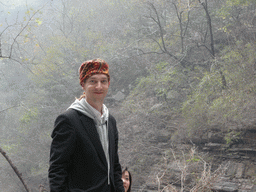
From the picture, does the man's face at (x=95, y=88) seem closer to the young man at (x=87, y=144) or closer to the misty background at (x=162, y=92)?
the young man at (x=87, y=144)

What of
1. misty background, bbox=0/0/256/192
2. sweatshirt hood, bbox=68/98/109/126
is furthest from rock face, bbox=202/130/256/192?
sweatshirt hood, bbox=68/98/109/126

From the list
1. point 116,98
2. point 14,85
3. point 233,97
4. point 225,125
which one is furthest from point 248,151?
point 14,85

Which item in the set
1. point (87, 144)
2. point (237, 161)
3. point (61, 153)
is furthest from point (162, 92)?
point (61, 153)

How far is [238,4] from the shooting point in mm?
6742

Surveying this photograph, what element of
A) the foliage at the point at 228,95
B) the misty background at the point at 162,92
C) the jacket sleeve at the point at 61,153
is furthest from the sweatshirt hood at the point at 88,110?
the foliage at the point at 228,95

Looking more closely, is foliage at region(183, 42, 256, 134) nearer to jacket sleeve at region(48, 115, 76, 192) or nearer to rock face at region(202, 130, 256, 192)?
rock face at region(202, 130, 256, 192)

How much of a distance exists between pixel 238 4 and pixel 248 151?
448 cm

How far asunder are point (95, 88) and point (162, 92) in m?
6.82

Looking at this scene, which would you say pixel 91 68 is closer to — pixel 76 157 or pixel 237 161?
pixel 76 157

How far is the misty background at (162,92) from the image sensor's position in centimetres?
516

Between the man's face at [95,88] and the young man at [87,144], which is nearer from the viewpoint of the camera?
the young man at [87,144]

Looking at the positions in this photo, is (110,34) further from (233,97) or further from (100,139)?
(100,139)

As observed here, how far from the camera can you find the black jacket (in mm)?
Result: 1107

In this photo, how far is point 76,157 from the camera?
1.18 m
